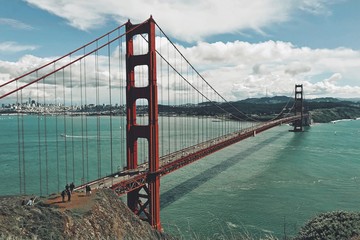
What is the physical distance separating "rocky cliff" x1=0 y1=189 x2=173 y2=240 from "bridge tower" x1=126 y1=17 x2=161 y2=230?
631cm

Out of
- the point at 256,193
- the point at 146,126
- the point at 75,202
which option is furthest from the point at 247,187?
the point at 75,202

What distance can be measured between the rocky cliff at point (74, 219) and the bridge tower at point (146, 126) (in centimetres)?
631

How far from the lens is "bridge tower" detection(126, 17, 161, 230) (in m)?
22.6

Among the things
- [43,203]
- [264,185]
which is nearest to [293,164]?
[264,185]

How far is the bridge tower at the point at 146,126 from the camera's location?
22625 mm

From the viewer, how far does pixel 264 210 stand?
1057 inches

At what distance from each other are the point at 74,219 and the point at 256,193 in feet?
75.9

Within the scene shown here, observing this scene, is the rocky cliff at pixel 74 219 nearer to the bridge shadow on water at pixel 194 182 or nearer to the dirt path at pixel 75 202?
the dirt path at pixel 75 202

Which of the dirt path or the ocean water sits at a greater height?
the dirt path

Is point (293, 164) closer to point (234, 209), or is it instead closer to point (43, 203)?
point (234, 209)

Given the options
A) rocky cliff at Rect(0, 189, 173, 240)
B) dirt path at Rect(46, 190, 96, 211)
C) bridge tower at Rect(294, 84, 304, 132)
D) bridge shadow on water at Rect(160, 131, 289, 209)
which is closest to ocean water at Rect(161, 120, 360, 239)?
bridge shadow on water at Rect(160, 131, 289, 209)

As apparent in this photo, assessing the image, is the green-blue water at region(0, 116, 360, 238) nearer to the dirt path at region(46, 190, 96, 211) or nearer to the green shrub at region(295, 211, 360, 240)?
the green shrub at region(295, 211, 360, 240)

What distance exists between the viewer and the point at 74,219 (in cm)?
1173

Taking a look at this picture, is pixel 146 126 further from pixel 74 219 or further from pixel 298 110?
pixel 298 110
